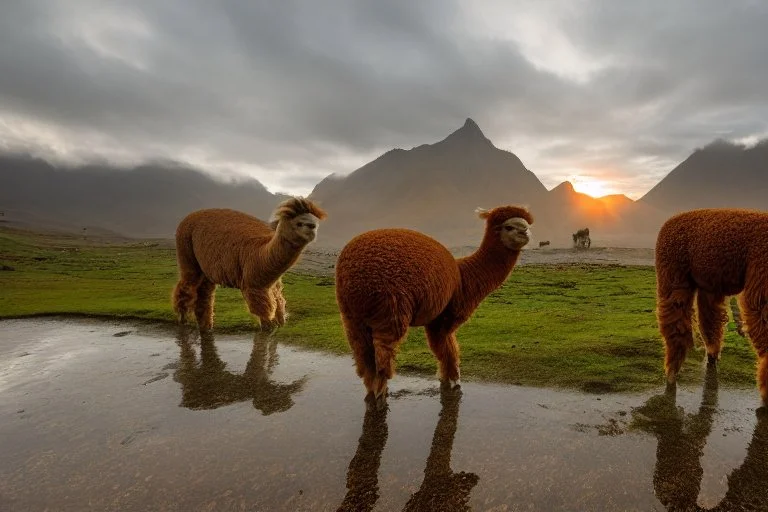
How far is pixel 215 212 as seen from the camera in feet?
35.5

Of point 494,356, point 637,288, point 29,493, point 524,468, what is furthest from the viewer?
point 637,288

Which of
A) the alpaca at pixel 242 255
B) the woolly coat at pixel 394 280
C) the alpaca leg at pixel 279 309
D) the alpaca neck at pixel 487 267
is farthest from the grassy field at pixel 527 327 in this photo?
the woolly coat at pixel 394 280

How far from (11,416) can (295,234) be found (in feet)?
15.0

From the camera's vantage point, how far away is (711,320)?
6703 mm

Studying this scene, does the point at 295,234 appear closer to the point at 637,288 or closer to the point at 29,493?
the point at 29,493

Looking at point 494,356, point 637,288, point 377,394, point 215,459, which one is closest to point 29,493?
point 215,459

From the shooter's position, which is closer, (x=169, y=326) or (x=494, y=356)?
(x=494, y=356)

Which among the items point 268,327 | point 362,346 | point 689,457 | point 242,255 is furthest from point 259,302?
point 689,457

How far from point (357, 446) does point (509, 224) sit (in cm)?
352

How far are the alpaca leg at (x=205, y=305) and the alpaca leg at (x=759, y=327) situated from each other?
1013cm

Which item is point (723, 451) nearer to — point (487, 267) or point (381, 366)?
point (487, 267)

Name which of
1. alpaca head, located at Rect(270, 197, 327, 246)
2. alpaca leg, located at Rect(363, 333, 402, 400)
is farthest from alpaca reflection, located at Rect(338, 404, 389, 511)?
alpaca head, located at Rect(270, 197, 327, 246)

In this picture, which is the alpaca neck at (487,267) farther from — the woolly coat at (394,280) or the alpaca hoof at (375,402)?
the alpaca hoof at (375,402)

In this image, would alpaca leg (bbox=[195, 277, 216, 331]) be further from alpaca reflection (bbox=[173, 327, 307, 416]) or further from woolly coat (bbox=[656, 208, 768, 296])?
woolly coat (bbox=[656, 208, 768, 296])
